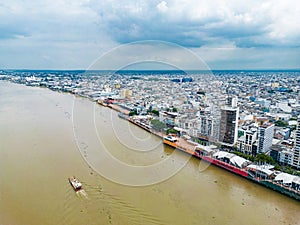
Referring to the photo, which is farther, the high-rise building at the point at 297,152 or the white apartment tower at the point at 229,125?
the white apartment tower at the point at 229,125

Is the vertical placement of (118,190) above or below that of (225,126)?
below

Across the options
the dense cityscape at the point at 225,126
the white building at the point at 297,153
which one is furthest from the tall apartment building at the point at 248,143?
the white building at the point at 297,153

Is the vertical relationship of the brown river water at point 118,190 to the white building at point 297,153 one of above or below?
below

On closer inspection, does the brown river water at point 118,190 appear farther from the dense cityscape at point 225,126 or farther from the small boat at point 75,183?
the dense cityscape at point 225,126

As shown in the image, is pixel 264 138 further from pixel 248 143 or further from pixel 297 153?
pixel 297 153

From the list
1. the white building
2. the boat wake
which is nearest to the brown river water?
the boat wake

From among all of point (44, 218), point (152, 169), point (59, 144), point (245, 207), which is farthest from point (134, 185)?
point (59, 144)

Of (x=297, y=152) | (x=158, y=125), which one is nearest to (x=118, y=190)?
(x=297, y=152)

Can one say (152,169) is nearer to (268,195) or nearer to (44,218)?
(44,218)
